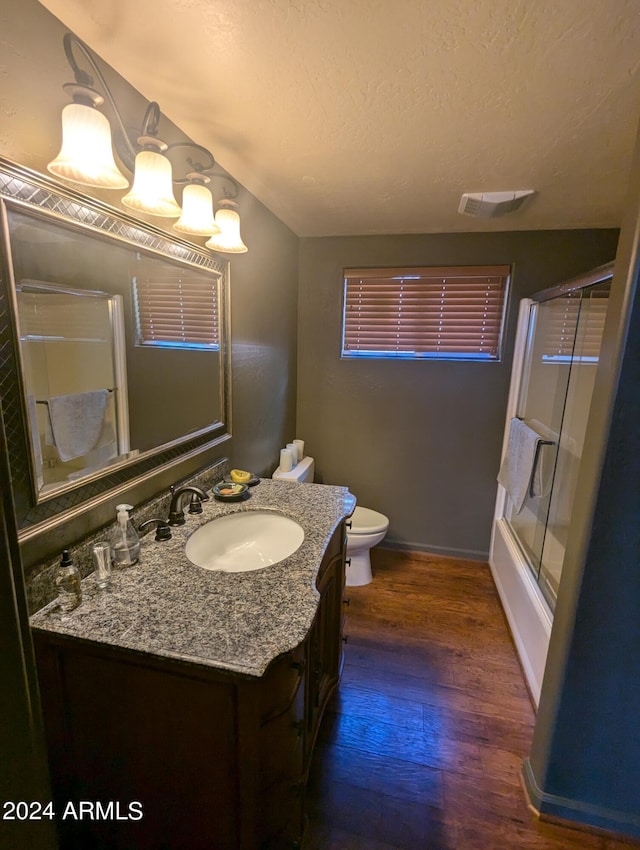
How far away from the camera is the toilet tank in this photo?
2338 millimetres

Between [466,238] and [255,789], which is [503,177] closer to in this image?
[466,238]

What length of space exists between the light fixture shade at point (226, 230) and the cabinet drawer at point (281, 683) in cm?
133

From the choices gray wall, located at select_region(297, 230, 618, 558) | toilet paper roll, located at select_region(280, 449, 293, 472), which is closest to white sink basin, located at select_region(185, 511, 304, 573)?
toilet paper roll, located at select_region(280, 449, 293, 472)

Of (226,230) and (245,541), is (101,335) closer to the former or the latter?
(226,230)

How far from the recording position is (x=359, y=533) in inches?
90.0

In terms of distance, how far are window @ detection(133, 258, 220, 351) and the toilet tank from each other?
927mm

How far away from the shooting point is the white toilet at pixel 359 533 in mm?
2301

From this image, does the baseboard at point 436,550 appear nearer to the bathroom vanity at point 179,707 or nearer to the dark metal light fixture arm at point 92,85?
the bathroom vanity at point 179,707

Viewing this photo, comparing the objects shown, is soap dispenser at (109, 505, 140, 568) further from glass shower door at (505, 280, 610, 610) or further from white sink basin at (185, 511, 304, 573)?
glass shower door at (505, 280, 610, 610)

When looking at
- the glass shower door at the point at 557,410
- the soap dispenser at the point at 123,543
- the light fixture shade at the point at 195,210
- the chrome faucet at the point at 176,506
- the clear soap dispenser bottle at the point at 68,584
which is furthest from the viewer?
the glass shower door at the point at 557,410

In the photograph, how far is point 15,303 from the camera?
85cm

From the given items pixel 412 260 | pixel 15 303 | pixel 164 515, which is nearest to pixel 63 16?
pixel 15 303

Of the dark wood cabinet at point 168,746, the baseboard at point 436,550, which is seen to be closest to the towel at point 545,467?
the baseboard at point 436,550

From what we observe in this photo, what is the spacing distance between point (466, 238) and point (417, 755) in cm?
267
